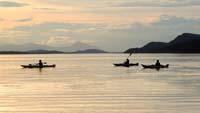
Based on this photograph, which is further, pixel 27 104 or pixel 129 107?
pixel 27 104

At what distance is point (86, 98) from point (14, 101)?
5544 millimetres

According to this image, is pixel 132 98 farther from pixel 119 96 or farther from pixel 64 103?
pixel 64 103

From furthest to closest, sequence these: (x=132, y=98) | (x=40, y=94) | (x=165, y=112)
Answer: (x=40, y=94) → (x=132, y=98) → (x=165, y=112)

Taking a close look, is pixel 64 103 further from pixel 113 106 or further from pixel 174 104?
pixel 174 104

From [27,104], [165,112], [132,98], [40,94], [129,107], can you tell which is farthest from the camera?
[40,94]

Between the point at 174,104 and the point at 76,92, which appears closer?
the point at 174,104

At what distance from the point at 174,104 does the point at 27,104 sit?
9.84 meters

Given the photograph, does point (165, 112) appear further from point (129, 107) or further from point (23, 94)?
point (23, 94)

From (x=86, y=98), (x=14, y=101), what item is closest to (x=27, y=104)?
(x=14, y=101)

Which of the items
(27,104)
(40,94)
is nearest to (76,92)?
(40,94)

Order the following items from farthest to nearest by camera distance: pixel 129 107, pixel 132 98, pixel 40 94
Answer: pixel 40 94 → pixel 132 98 → pixel 129 107

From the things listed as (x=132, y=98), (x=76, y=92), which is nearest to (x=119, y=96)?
(x=132, y=98)

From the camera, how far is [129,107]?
34250 millimetres

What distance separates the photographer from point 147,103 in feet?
120
